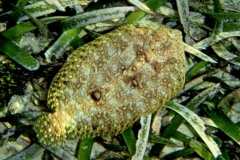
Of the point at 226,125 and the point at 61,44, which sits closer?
the point at 61,44

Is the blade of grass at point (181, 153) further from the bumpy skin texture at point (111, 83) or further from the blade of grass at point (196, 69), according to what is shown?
the blade of grass at point (196, 69)

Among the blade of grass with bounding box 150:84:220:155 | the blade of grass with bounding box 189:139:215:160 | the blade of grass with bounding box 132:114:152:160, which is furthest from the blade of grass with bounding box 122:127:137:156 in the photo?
the blade of grass with bounding box 189:139:215:160

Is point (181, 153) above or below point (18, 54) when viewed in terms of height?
below

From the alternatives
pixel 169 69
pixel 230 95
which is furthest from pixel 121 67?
pixel 230 95

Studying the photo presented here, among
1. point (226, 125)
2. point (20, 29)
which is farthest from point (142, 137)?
point (20, 29)

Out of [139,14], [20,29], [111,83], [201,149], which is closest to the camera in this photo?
[111,83]

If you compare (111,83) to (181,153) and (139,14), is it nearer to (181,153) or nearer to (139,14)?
(139,14)

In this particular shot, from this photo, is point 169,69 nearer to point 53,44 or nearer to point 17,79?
point 53,44

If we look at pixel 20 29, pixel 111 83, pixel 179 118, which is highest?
pixel 20 29

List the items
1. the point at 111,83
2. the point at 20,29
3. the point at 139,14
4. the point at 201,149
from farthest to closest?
the point at 201,149, the point at 139,14, the point at 20,29, the point at 111,83

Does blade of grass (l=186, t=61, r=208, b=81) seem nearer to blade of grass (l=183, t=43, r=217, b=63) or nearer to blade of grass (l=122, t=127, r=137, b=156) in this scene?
blade of grass (l=183, t=43, r=217, b=63)
